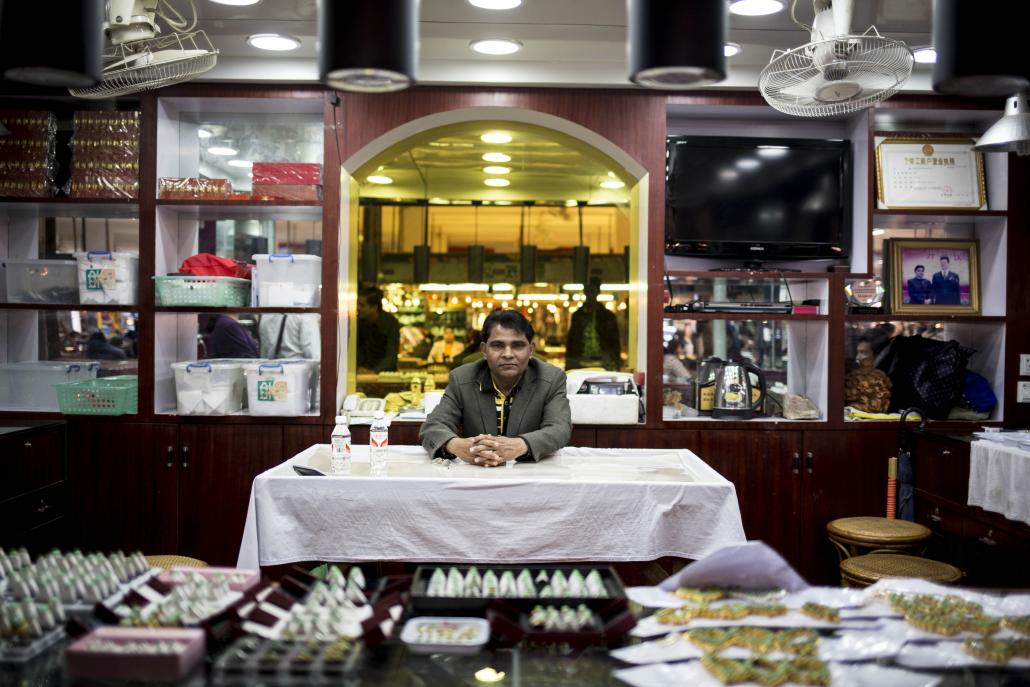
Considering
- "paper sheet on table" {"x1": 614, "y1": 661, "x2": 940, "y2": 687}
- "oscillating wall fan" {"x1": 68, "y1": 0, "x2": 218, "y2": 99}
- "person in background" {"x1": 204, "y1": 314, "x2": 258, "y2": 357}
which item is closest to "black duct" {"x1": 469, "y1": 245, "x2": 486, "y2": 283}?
"person in background" {"x1": 204, "y1": 314, "x2": 258, "y2": 357}

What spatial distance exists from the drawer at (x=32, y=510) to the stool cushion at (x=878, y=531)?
4.23m

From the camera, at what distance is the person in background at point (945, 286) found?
569cm

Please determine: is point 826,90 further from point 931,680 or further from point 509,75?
point 931,680

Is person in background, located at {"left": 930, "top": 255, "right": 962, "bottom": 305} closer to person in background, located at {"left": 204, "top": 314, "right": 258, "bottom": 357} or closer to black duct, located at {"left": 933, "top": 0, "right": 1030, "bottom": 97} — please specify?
black duct, located at {"left": 933, "top": 0, "right": 1030, "bottom": 97}

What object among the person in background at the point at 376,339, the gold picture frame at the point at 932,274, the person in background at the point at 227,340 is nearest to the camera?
the gold picture frame at the point at 932,274

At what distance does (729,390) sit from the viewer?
17.8 ft

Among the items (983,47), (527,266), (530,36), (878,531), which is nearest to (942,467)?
(878,531)

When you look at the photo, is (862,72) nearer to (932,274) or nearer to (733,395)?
(733,395)

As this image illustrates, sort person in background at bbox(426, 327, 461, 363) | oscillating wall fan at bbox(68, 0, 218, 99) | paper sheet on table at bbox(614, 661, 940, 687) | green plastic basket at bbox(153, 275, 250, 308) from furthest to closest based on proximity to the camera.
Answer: person in background at bbox(426, 327, 461, 363) < green plastic basket at bbox(153, 275, 250, 308) < oscillating wall fan at bbox(68, 0, 218, 99) < paper sheet on table at bbox(614, 661, 940, 687)

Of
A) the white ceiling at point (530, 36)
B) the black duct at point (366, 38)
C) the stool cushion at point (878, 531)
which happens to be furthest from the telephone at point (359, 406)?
the black duct at point (366, 38)

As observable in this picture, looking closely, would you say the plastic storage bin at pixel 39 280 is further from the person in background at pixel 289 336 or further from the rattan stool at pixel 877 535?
the rattan stool at pixel 877 535

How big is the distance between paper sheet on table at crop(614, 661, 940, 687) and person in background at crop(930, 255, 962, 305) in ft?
14.5

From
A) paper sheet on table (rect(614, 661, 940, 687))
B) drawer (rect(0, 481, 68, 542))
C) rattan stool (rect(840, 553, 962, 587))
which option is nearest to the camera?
paper sheet on table (rect(614, 661, 940, 687))

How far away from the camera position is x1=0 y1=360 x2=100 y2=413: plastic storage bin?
5543 mm
